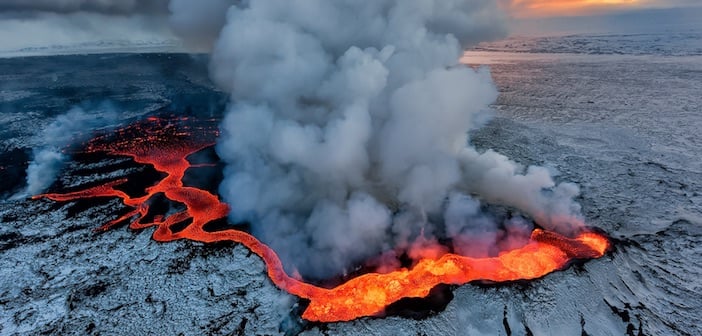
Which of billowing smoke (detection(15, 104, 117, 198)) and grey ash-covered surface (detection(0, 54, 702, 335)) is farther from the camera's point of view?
billowing smoke (detection(15, 104, 117, 198))

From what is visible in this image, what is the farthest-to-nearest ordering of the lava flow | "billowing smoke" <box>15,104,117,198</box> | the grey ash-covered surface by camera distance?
"billowing smoke" <box>15,104,117,198</box>
the lava flow
the grey ash-covered surface

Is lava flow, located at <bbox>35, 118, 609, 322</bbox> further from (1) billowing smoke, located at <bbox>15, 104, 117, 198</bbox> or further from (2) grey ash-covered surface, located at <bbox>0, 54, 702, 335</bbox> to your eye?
(1) billowing smoke, located at <bbox>15, 104, 117, 198</bbox>

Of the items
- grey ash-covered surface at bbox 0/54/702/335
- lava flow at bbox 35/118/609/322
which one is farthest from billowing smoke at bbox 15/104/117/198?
lava flow at bbox 35/118/609/322

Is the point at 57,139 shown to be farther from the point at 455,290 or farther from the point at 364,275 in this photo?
the point at 455,290

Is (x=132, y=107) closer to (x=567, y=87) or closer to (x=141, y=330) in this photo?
(x=141, y=330)

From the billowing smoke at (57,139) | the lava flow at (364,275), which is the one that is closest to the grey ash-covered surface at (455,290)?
the lava flow at (364,275)

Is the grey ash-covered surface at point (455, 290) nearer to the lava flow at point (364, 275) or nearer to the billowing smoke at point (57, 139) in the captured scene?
the lava flow at point (364, 275)

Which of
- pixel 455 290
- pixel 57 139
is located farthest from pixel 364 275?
pixel 57 139
